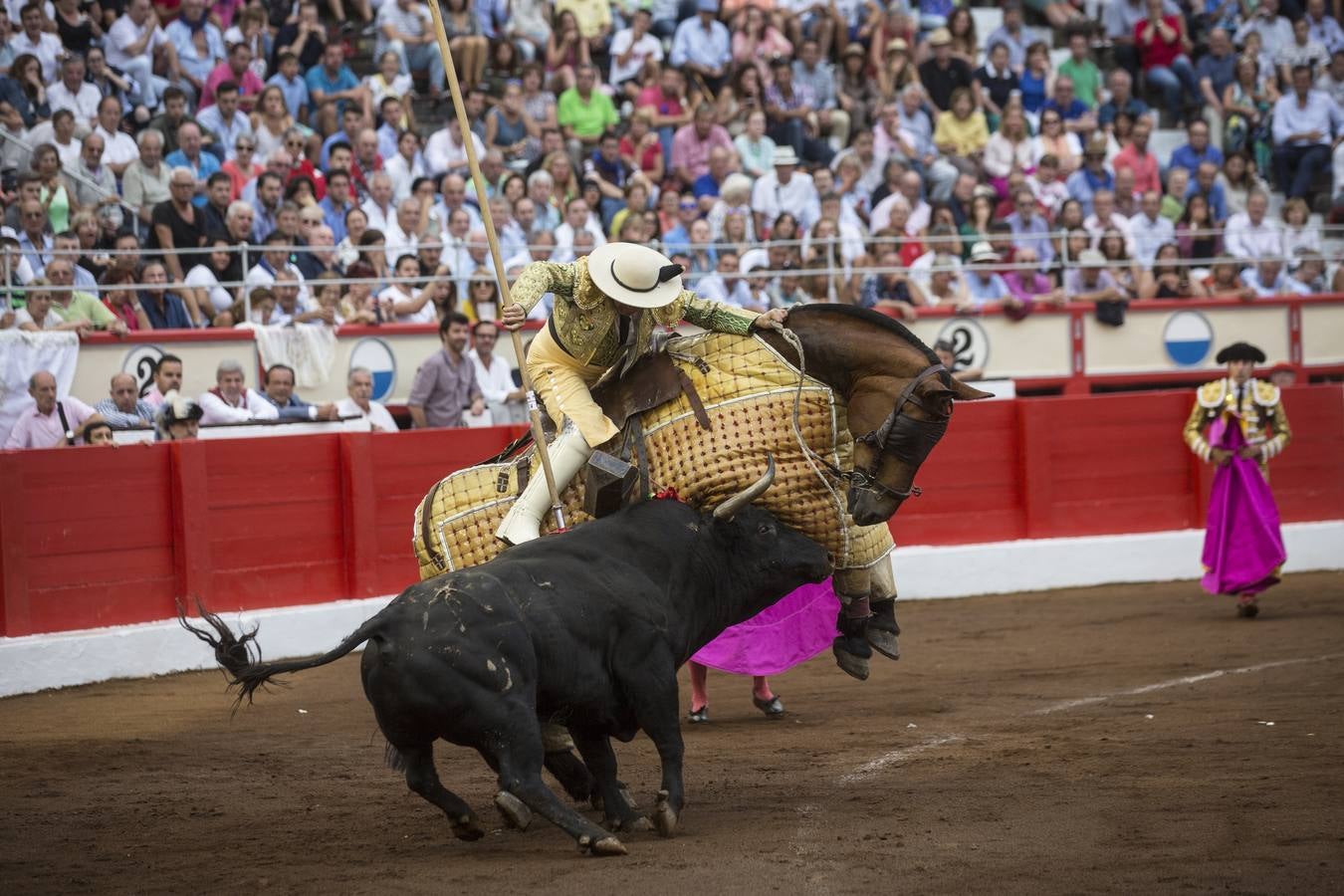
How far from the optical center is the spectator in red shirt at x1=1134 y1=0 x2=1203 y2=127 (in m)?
17.8

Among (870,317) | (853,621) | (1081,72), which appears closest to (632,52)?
(1081,72)

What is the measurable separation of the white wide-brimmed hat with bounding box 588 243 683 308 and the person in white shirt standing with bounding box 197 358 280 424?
479 centimetres

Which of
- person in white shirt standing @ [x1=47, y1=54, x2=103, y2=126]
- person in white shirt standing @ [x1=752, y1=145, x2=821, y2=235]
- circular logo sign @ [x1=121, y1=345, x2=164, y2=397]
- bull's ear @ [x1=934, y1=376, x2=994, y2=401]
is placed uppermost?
person in white shirt standing @ [x1=47, y1=54, x2=103, y2=126]

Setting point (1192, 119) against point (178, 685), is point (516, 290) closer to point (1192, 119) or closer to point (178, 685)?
point (178, 685)

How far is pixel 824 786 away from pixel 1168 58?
13877 millimetres

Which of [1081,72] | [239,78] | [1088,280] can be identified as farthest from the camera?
[1081,72]

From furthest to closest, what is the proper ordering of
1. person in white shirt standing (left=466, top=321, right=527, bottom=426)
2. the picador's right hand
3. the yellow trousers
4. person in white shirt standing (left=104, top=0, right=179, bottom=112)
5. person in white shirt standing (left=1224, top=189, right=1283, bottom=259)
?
1. person in white shirt standing (left=1224, top=189, right=1283, bottom=259)
2. person in white shirt standing (left=104, top=0, right=179, bottom=112)
3. person in white shirt standing (left=466, top=321, right=527, bottom=426)
4. the yellow trousers
5. the picador's right hand

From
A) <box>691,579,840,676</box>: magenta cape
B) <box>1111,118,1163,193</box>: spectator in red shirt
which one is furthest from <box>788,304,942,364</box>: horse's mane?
<box>1111,118,1163,193</box>: spectator in red shirt

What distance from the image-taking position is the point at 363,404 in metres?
10.9

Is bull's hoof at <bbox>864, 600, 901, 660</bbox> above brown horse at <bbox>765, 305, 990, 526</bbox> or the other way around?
the other way around

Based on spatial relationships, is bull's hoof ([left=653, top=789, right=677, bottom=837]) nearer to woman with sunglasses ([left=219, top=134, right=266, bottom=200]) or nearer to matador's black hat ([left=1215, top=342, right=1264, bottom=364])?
matador's black hat ([left=1215, top=342, right=1264, bottom=364])

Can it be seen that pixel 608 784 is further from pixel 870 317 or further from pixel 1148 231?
pixel 1148 231

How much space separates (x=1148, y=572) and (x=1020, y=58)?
6.50 metres

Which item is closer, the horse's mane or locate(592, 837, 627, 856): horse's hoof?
locate(592, 837, 627, 856): horse's hoof
